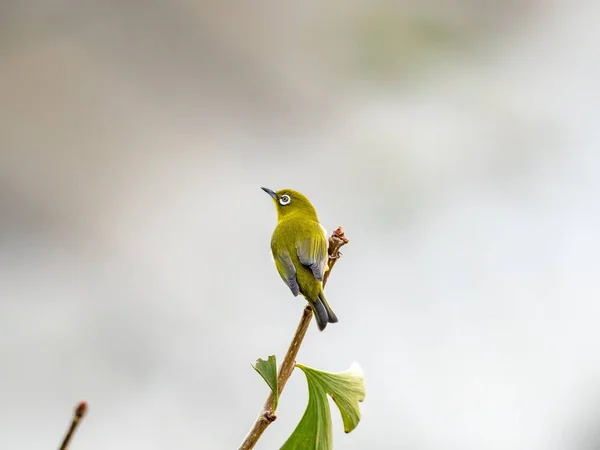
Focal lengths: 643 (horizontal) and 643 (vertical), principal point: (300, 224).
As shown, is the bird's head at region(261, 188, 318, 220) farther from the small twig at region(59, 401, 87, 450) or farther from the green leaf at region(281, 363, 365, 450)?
the small twig at region(59, 401, 87, 450)

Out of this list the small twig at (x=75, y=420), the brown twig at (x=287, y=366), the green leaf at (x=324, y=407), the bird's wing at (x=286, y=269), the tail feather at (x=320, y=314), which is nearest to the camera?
the small twig at (x=75, y=420)

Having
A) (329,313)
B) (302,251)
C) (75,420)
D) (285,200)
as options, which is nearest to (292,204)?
(285,200)

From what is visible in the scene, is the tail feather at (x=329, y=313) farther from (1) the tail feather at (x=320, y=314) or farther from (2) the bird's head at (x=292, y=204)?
(2) the bird's head at (x=292, y=204)

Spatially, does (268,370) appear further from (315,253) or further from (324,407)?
(315,253)

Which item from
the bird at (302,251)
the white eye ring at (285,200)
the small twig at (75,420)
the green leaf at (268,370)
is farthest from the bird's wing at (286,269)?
the small twig at (75,420)

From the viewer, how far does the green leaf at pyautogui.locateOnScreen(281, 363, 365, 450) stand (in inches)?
29.3

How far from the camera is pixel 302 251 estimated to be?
1019mm

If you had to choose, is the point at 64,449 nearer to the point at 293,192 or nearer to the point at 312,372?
the point at 312,372

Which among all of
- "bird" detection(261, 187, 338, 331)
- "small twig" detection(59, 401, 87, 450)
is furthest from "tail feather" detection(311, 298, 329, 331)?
"small twig" detection(59, 401, 87, 450)

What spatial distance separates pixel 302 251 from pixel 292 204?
0.15 meters

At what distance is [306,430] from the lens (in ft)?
2.47

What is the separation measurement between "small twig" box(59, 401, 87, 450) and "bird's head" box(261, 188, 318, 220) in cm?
74

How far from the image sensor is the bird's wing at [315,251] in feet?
3.16

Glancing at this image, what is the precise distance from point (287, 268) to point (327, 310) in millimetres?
116
